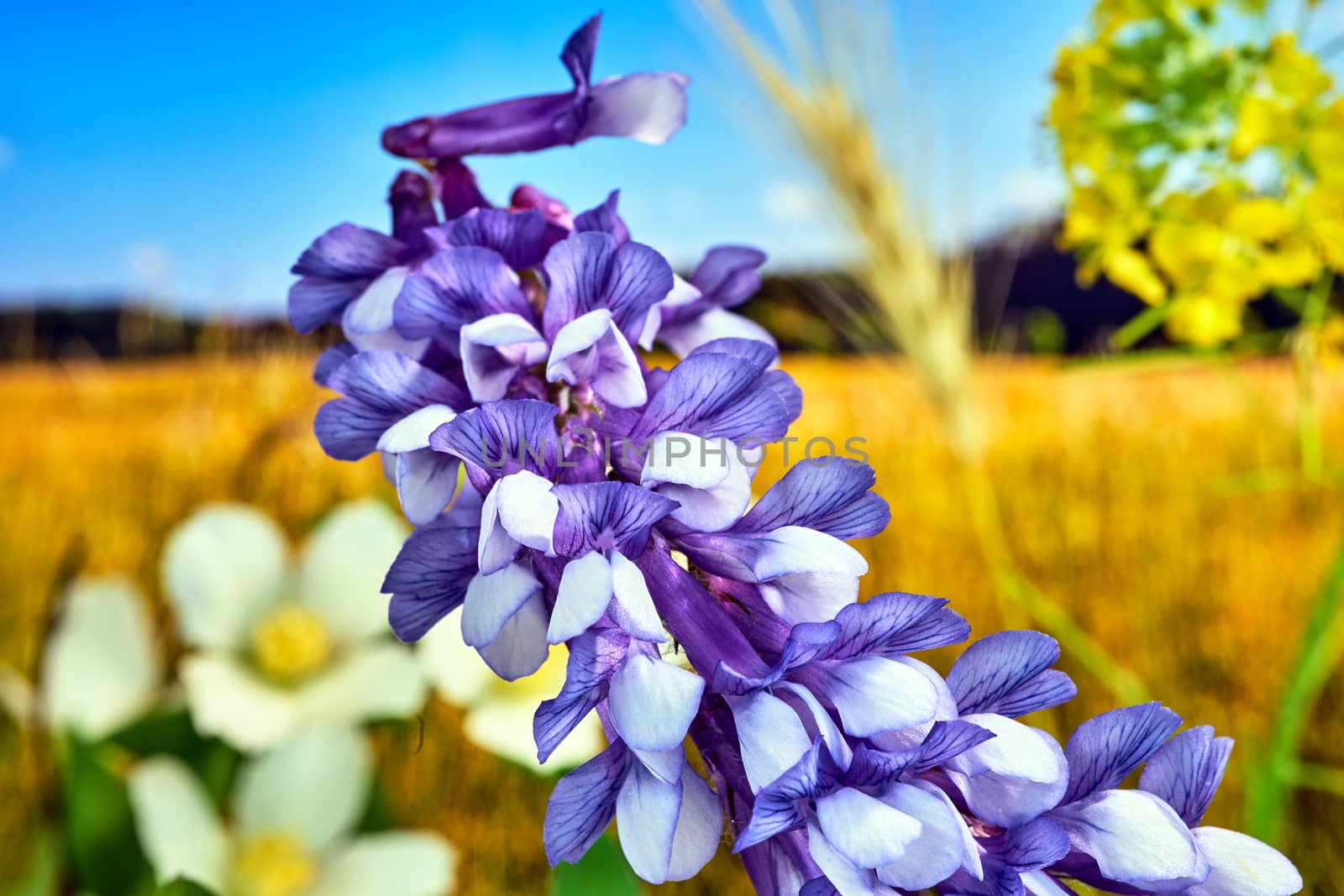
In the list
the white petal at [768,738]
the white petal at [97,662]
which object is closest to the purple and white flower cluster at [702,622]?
the white petal at [768,738]

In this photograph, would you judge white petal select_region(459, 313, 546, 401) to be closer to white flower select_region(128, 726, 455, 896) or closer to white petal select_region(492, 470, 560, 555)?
white petal select_region(492, 470, 560, 555)

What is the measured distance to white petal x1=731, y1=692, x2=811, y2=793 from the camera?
189 millimetres

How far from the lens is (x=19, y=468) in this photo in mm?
1724

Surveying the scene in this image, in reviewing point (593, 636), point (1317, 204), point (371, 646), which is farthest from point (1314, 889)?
point (593, 636)

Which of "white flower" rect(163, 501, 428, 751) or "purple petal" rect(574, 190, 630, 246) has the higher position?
"purple petal" rect(574, 190, 630, 246)

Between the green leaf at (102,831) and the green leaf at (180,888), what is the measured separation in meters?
0.25

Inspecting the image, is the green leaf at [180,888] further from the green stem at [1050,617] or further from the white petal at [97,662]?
the green stem at [1050,617]

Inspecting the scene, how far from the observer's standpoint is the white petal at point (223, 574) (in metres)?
0.69

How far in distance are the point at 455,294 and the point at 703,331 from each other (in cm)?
8

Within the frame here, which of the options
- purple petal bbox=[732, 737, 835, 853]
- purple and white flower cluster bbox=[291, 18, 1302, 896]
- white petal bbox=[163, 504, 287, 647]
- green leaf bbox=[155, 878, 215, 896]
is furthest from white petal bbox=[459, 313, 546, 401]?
white petal bbox=[163, 504, 287, 647]

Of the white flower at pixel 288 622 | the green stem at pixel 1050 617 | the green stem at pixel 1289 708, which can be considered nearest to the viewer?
the green stem at pixel 1289 708

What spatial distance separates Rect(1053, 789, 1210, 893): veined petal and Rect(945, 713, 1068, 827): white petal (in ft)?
0.04

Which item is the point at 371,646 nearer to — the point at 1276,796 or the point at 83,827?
the point at 83,827

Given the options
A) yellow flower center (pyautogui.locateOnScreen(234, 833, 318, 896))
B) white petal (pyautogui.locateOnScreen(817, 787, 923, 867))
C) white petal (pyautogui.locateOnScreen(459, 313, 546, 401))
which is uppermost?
white petal (pyautogui.locateOnScreen(459, 313, 546, 401))
